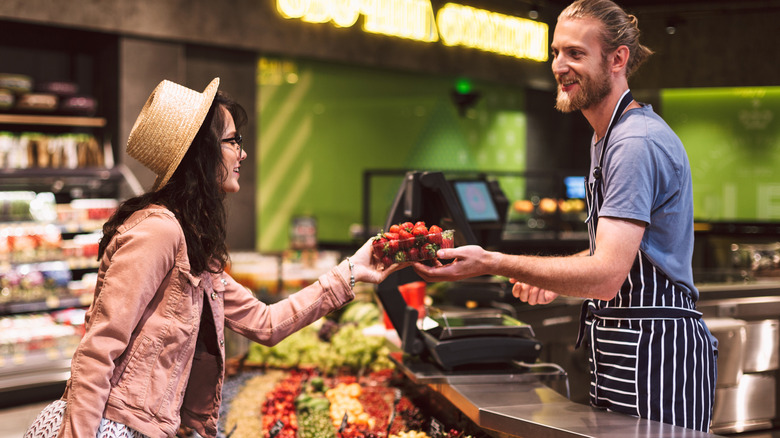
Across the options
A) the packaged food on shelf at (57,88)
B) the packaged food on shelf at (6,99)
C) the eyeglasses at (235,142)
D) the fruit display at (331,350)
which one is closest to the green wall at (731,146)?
the fruit display at (331,350)

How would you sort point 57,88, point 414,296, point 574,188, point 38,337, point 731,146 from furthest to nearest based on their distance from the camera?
point 731,146 → point 574,188 → point 57,88 → point 38,337 → point 414,296

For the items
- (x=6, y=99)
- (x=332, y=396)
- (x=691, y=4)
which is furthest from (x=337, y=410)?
(x=691, y=4)

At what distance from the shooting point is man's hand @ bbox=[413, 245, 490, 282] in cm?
185

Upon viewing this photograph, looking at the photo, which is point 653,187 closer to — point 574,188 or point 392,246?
point 392,246

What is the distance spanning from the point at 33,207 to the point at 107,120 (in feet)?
4.37

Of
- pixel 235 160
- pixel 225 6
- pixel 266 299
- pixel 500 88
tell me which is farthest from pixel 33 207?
pixel 500 88

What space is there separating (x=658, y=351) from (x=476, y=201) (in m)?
1.94

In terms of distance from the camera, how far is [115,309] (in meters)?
1.68

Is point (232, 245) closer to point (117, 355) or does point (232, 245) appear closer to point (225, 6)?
point (225, 6)

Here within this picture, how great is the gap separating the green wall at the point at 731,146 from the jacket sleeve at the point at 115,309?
34.0ft

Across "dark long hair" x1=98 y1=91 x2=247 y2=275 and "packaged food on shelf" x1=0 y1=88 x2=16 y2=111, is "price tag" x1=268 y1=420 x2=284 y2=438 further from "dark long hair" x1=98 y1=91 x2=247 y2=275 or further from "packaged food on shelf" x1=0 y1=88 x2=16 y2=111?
"packaged food on shelf" x1=0 y1=88 x2=16 y2=111

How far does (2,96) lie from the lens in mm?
5391

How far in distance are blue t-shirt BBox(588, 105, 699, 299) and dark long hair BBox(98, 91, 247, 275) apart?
1.01 m

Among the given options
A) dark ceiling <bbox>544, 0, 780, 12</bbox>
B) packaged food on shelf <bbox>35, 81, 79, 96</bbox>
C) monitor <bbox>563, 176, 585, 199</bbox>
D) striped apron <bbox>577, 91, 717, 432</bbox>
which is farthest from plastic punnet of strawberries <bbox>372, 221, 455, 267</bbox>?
dark ceiling <bbox>544, 0, 780, 12</bbox>
